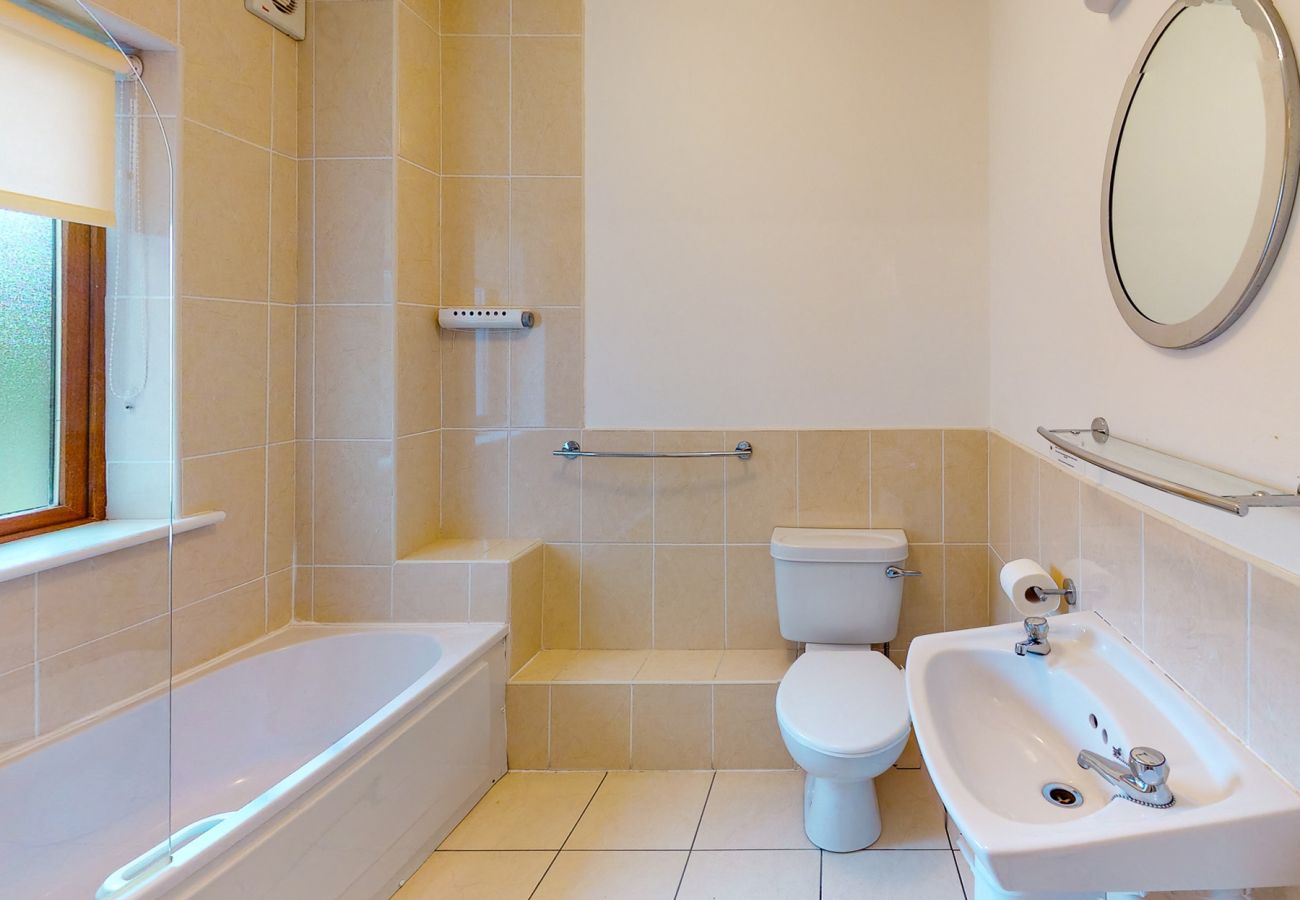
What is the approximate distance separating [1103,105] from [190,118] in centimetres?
215

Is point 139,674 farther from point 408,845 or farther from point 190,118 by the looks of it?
point 190,118

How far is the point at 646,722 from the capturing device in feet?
7.95

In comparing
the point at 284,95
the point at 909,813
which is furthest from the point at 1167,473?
the point at 284,95

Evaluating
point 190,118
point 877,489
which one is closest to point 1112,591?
point 877,489

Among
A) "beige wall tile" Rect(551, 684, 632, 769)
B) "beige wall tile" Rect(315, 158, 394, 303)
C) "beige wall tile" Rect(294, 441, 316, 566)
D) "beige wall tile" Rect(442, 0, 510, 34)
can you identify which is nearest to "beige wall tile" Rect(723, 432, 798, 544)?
"beige wall tile" Rect(551, 684, 632, 769)

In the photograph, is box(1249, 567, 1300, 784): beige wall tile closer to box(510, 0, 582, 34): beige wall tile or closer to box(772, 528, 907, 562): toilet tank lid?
box(772, 528, 907, 562): toilet tank lid

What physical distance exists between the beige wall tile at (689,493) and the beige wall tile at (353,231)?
104 centimetres

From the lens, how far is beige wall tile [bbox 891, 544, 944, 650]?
2.57 meters

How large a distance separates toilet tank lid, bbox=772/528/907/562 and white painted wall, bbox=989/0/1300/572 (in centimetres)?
48

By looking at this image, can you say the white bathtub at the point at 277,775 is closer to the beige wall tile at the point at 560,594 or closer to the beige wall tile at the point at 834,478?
the beige wall tile at the point at 560,594

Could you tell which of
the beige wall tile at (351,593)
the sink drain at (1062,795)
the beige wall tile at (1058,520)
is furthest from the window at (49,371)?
the beige wall tile at (1058,520)

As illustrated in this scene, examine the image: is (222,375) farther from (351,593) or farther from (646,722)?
(646,722)

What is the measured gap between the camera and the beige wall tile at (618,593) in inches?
105

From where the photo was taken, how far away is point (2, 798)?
1.22 metres
